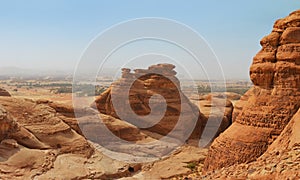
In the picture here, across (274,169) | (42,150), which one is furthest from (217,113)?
(274,169)

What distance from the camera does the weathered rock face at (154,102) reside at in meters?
22.4

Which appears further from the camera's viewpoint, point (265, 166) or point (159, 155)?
point (159, 155)

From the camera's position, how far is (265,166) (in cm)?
764

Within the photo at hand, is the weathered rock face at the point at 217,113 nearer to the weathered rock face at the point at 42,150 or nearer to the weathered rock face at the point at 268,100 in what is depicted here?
the weathered rock face at the point at 42,150

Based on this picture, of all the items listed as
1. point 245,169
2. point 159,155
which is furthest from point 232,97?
point 245,169

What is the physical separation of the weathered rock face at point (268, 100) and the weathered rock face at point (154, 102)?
953 cm

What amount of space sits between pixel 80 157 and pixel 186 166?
544 cm

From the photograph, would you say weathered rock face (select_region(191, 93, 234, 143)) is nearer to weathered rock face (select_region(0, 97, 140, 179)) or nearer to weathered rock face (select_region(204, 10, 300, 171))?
weathered rock face (select_region(0, 97, 140, 179))

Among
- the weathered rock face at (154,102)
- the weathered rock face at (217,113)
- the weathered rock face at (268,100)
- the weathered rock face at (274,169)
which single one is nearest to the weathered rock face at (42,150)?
the weathered rock face at (268,100)

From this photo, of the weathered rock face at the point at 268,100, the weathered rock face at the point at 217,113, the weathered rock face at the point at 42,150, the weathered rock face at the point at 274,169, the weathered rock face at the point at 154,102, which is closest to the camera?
the weathered rock face at the point at 274,169

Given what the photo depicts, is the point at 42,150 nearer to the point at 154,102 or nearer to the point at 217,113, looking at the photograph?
the point at 154,102

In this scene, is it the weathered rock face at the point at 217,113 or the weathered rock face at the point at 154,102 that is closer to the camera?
the weathered rock face at the point at 154,102

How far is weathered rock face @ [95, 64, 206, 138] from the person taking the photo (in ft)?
73.4

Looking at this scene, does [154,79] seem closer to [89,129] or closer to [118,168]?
[89,129]
